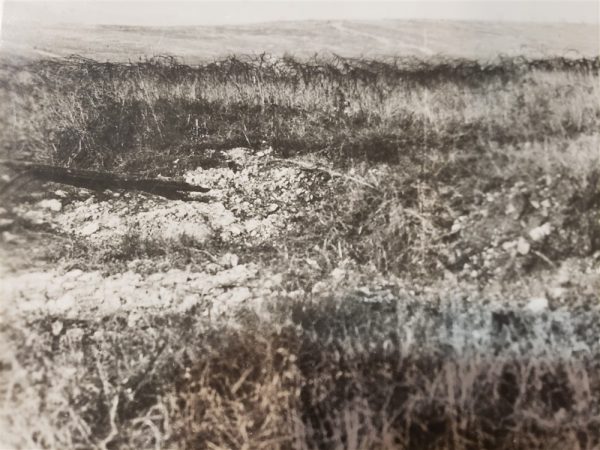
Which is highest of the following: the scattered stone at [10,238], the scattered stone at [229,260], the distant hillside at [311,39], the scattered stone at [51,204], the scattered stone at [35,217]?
the distant hillside at [311,39]

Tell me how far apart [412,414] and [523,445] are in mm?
339

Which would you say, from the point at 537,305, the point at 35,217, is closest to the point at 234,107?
→ the point at 35,217

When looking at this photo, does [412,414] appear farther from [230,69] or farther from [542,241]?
[230,69]

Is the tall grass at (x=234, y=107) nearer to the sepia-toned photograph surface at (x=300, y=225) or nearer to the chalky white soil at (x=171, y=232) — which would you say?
the sepia-toned photograph surface at (x=300, y=225)

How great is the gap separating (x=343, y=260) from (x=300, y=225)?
19 centimetres

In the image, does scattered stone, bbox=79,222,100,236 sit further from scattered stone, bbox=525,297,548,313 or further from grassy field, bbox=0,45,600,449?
scattered stone, bbox=525,297,548,313

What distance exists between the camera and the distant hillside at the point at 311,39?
171 centimetres

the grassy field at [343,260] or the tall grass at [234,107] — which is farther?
the tall grass at [234,107]

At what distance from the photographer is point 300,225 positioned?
5.77 ft

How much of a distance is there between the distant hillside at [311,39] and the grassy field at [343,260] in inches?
1.7

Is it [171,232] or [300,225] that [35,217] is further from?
[300,225]

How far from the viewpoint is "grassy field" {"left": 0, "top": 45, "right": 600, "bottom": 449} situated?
1.62 meters

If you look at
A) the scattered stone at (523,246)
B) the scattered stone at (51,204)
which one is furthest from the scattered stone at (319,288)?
the scattered stone at (51,204)

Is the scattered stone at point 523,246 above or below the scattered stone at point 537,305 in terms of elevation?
above
